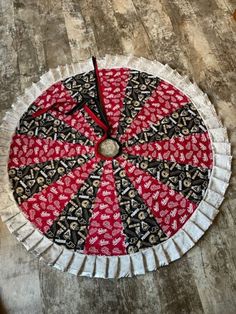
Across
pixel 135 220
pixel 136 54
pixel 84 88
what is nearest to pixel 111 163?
pixel 135 220

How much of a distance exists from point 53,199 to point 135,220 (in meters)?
0.30

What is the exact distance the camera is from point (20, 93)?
165 centimetres

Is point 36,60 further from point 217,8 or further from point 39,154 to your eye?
point 217,8

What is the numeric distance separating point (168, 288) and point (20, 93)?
38.8 inches

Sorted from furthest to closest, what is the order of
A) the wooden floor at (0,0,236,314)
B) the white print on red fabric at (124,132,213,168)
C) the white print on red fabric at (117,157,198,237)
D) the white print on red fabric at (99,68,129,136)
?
the white print on red fabric at (99,68,129,136) → the white print on red fabric at (124,132,213,168) → the white print on red fabric at (117,157,198,237) → the wooden floor at (0,0,236,314)

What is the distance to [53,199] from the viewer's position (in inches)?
54.6

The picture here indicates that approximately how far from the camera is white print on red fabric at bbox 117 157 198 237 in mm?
1326

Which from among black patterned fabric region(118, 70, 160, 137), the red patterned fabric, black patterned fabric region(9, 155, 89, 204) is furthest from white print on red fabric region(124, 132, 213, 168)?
black patterned fabric region(9, 155, 89, 204)

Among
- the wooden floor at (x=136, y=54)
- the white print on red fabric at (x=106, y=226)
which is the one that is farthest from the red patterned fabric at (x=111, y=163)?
the wooden floor at (x=136, y=54)

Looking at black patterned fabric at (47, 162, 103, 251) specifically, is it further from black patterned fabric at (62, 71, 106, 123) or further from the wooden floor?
black patterned fabric at (62, 71, 106, 123)

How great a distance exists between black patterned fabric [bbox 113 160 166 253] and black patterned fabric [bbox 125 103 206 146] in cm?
18

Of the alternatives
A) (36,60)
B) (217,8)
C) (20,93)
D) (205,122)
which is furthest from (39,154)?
(217,8)

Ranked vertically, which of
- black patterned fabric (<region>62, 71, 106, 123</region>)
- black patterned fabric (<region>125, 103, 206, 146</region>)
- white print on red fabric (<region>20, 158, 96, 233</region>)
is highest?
black patterned fabric (<region>62, 71, 106, 123</region>)

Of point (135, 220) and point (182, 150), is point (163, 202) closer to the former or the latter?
point (135, 220)
